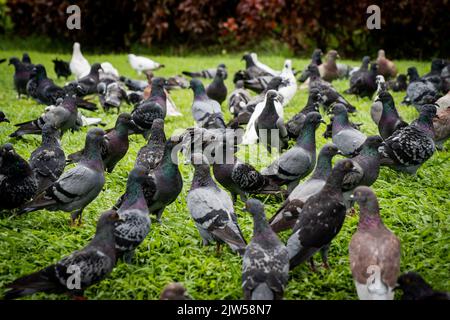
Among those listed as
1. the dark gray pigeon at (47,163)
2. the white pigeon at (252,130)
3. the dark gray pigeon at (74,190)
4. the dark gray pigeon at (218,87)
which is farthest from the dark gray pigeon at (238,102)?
the dark gray pigeon at (74,190)

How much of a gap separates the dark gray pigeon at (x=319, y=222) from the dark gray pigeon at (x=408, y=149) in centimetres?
194

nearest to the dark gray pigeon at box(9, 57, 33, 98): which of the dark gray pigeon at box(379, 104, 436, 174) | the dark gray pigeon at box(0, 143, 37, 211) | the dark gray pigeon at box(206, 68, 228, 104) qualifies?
the dark gray pigeon at box(206, 68, 228, 104)

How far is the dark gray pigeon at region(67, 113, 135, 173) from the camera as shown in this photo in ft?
21.9

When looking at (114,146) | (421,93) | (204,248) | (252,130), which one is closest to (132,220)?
(204,248)

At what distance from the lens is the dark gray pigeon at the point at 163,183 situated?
5426 millimetres

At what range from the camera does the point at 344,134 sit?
7066 mm

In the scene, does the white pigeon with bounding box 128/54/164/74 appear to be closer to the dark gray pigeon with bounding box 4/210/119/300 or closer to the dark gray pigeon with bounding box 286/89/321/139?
the dark gray pigeon with bounding box 286/89/321/139

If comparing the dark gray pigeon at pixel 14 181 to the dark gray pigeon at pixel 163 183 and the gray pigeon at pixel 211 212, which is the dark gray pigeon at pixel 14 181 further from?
the gray pigeon at pixel 211 212

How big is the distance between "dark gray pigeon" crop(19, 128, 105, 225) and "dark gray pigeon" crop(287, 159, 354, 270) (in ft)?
6.58

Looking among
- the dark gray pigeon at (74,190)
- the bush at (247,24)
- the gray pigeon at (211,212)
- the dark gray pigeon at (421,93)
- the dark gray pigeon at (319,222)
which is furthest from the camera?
the bush at (247,24)

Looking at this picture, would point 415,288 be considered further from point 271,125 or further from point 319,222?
point 271,125

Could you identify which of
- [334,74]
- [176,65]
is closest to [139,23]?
[176,65]
